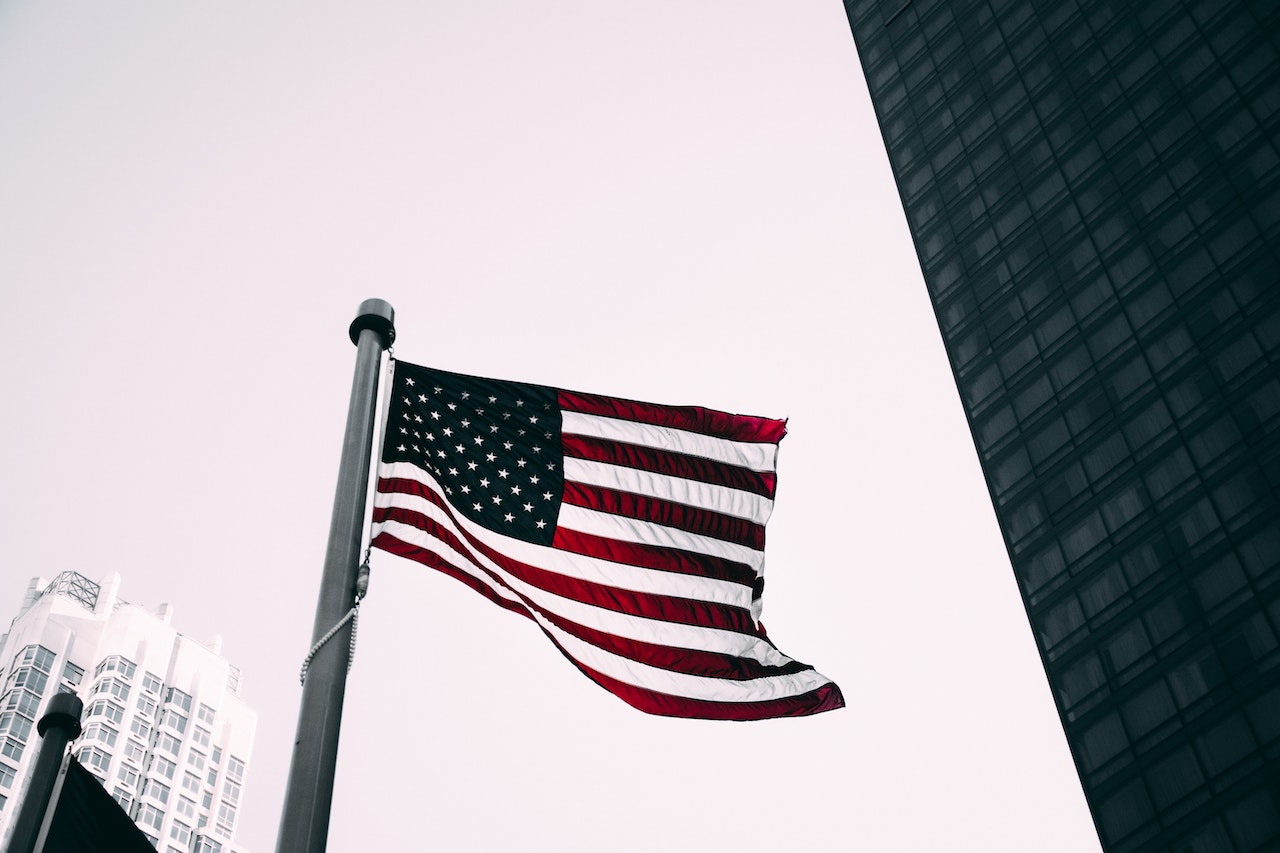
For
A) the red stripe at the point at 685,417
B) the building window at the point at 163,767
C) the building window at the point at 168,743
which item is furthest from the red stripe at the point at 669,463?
the building window at the point at 168,743

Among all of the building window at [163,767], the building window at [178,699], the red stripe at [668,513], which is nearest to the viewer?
the red stripe at [668,513]

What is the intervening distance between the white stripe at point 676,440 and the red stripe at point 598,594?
1460 mm

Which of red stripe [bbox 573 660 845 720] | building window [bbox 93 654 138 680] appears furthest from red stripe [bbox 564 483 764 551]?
building window [bbox 93 654 138 680]

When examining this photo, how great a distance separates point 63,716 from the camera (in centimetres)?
816

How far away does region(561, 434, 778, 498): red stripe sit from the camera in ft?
44.7

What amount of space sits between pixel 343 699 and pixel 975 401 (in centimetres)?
8716

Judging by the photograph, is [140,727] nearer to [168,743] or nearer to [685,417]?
[168,743]

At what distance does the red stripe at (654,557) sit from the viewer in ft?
43.6

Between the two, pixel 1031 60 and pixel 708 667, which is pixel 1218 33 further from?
pixel 708 667

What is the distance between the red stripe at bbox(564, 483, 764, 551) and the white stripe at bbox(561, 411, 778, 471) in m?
0.53

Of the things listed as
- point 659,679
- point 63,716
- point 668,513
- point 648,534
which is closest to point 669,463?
point 668,513

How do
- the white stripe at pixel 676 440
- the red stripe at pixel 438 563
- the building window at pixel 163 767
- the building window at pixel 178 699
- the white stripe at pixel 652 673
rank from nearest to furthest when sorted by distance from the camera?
the red stripe at pixel 438 563 < the white stripe at pixel 652 673 < the white stripe at pixel 676 440 < the building window at pixel 163 767 < the building window at pixel 178 699

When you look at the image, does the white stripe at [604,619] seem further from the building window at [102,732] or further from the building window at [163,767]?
the building window at [163,767]

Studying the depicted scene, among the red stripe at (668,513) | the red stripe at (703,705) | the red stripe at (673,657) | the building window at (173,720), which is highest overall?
the building window at (173,720)
